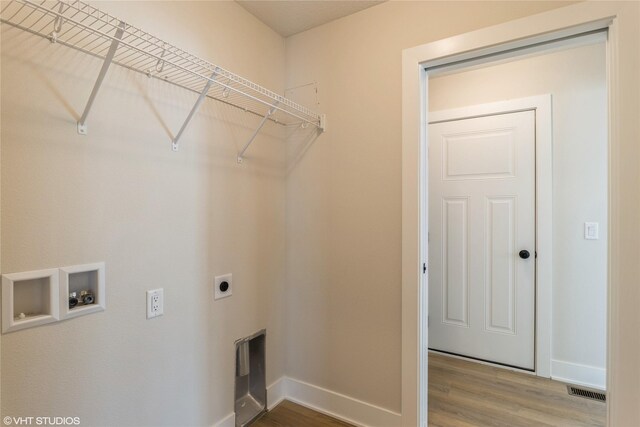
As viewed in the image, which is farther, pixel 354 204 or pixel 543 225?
pixel 543 225

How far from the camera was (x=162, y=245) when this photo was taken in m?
1.37

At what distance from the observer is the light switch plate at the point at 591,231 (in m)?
2.14

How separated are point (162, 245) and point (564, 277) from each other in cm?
263

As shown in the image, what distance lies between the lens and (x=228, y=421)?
166 cm

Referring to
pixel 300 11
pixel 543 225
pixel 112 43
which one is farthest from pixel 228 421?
pixel 543 225

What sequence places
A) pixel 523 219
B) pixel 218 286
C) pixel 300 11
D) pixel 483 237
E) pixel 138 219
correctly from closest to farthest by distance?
pixel 138 219 < pixel 218 286 < pixel 300 11 < pixel 523 219 < pixel 483 237

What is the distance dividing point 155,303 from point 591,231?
273 cm

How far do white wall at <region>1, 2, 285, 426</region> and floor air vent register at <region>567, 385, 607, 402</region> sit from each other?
2.05 meters

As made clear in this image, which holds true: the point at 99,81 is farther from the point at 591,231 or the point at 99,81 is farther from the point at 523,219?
the point at 591,231

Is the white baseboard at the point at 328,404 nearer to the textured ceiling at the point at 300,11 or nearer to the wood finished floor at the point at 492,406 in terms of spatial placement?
the wood finished floor at the point at 492,406

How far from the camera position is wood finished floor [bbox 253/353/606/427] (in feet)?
5.97

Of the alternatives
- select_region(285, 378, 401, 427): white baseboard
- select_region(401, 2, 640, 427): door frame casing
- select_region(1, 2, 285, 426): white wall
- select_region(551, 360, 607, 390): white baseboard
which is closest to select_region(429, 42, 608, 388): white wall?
select_region(551, 360, 607, 390): white baseboard

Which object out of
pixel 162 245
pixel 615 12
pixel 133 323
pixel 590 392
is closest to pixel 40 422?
pixel 133 323

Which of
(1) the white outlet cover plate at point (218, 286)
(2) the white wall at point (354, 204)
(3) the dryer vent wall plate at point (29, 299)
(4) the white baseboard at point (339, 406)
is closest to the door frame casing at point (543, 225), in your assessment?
(2) the white wall at point (354, 204)
